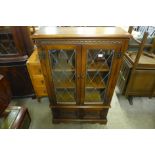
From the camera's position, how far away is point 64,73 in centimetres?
162

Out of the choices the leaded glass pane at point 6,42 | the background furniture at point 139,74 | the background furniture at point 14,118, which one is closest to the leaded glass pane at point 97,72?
the background furniture at point 139,74

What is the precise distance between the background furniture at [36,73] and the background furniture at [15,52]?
0.52ft

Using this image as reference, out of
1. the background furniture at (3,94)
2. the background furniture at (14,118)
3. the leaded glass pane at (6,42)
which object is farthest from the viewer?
the leaded glass pane at (6,42)

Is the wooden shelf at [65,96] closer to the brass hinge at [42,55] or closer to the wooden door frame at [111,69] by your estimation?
the wooden door frame at [111,69]

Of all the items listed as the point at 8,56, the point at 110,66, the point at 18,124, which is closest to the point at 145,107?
the point at 110,66

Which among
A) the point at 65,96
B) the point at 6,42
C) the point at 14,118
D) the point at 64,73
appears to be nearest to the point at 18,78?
the point at 6,42

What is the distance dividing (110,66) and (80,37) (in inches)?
19.8

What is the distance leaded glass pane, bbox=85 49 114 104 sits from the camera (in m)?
1.42

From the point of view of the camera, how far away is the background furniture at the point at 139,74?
207 cm

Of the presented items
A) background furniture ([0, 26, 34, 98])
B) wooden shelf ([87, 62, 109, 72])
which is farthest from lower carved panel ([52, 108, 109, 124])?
background furniture ([0, 26, 34, 98])

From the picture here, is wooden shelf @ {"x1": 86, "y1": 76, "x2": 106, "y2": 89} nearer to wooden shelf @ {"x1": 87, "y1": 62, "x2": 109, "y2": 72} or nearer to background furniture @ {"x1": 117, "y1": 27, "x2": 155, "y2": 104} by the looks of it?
wooden shelf @ {"x1": 87, "y1": 62, "x2": 109, "y2": 72}

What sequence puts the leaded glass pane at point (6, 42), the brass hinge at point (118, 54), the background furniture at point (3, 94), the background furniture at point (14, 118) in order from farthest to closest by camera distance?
1. the leaded glass pane at point (6, 42)
2. the background furniture at point (14, 118)
3. the brass hinge at point (118, 54)
4. the background furniture at point (3, 94)

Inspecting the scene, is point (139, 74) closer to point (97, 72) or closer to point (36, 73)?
point (97, 72)

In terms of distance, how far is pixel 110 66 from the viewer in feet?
4.76
